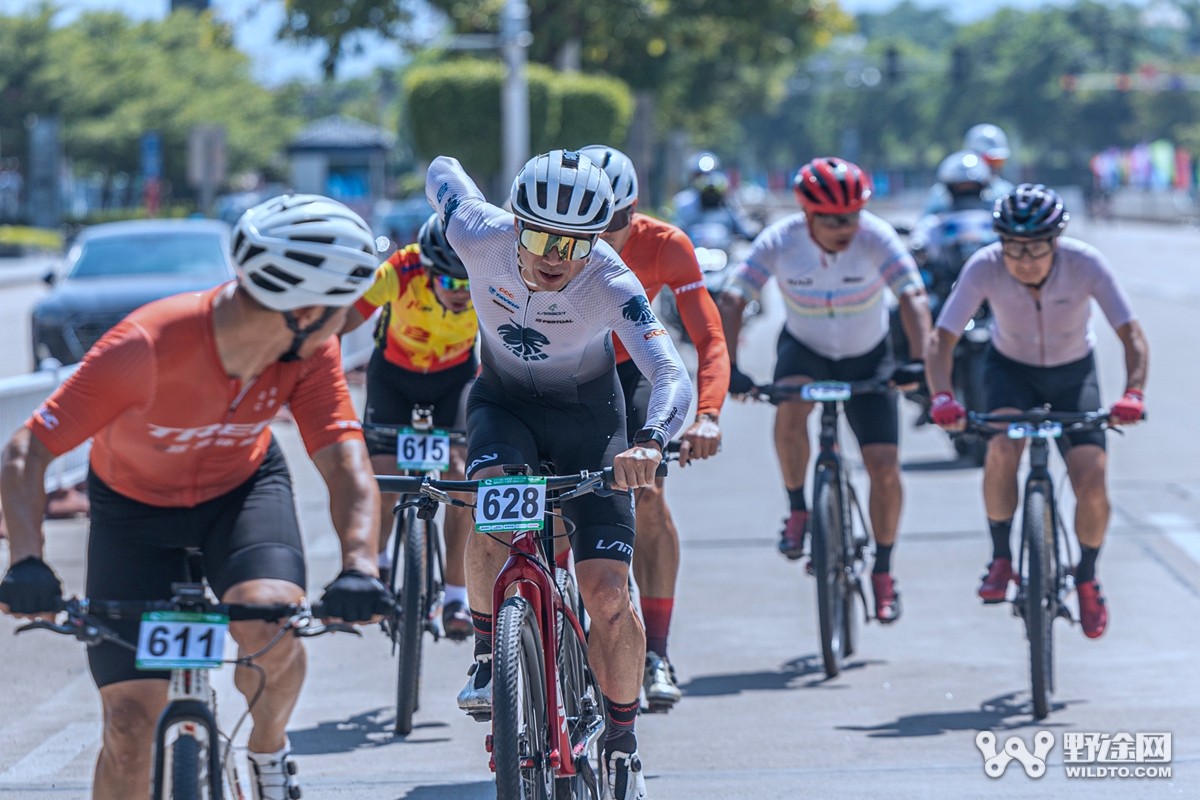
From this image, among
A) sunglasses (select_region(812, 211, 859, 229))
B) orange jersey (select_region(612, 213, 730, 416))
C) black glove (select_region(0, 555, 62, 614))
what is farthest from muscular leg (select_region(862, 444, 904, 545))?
black glove (select_region(0, 555, 62, 614))

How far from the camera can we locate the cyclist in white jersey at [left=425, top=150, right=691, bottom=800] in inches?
179

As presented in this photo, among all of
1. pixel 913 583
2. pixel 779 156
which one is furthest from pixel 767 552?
pixel 779 156

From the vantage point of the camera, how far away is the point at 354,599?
11.9 ft

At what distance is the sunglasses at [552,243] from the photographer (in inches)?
179

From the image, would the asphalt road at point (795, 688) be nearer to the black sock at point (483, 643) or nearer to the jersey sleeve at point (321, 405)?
the black sock at point (483, 643)

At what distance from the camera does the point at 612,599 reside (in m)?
4.66

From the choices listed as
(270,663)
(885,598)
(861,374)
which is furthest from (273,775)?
(861,374)

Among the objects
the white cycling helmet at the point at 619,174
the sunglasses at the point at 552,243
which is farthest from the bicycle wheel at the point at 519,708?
the white cycling helmet at the point at 619,174

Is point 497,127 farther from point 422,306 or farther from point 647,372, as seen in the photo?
point 647,372

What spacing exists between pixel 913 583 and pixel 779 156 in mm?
158041

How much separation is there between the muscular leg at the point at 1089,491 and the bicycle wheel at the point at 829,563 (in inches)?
38.3

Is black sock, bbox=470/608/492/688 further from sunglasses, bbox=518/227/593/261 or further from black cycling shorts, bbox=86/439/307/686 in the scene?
sunglasses, bbox=518/227/593/261

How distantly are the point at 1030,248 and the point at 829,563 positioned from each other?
59.7 inches

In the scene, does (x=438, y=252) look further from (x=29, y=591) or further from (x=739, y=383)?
(x=29, y=591)
